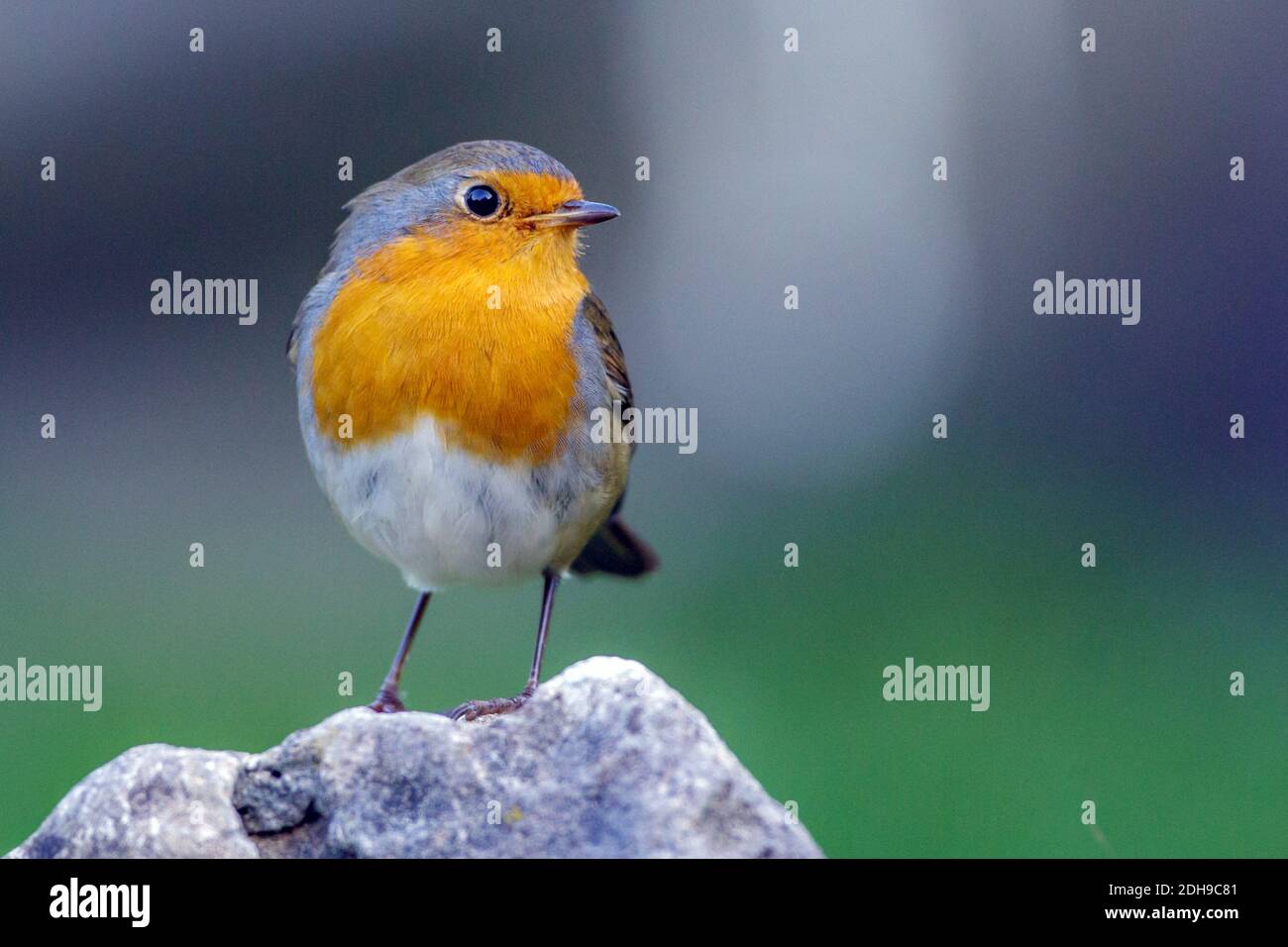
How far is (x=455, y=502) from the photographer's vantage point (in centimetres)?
489

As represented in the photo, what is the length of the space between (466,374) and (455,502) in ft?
1.39

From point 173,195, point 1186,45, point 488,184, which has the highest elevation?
point 1186,45

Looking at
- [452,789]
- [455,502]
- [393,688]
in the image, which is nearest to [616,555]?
[393,688]

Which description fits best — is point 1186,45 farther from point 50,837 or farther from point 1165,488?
point 50,837

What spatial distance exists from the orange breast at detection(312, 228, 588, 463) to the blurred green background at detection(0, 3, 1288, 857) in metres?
4.07

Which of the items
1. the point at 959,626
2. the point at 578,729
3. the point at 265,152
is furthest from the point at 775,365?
the point at 578,729

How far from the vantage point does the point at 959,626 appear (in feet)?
28.5

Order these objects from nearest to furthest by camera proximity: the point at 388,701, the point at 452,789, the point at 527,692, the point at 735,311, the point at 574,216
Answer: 1. the point at 452,789
2. the point at 574,216
3. the point at 527,692
4. the point at 388,701
5. the point at 735,311

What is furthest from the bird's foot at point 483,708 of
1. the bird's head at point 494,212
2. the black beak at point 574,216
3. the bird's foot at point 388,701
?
the black beak at point 574,216

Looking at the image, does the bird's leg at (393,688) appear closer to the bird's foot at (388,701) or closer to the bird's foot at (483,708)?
the bird's foot at (388,701)

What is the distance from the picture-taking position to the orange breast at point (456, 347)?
4.78 metres

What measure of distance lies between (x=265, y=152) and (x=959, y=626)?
5.51 meters

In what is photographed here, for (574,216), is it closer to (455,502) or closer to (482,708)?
(455,502)

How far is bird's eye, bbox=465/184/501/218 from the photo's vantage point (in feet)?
16.6
